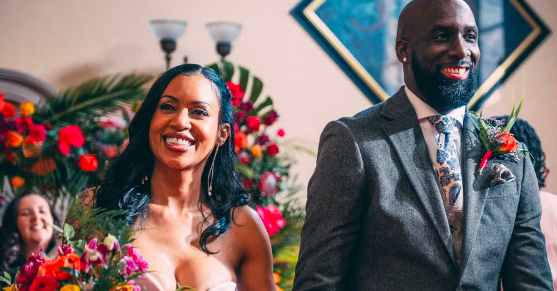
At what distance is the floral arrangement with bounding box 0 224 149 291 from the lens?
1719 mm

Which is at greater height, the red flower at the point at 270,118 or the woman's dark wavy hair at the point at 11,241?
the woman's dark wavy hair at the point at 11,241

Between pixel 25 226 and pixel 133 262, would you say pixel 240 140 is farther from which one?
pixel 133 262

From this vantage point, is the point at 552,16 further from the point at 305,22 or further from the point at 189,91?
the point at 189,91

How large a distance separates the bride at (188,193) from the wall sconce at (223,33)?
9.88 ft

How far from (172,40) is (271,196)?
1950 mm

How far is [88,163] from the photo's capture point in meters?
3.70

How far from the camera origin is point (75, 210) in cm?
207

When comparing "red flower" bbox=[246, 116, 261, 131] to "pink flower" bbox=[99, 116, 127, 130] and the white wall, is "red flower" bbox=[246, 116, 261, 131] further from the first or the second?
the white wall

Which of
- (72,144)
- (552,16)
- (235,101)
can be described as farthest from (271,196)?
(552,16)

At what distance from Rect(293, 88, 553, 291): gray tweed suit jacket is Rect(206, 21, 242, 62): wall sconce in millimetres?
3301

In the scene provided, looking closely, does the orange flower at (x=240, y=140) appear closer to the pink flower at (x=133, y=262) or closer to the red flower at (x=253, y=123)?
the red flower at (x=253, y=123)

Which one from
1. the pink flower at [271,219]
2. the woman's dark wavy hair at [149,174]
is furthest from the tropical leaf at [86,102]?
the woman's dark wavy hair at [149,174]

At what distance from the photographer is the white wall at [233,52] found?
205 inches

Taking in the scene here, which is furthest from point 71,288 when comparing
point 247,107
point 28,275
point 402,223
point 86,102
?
point 86,102
